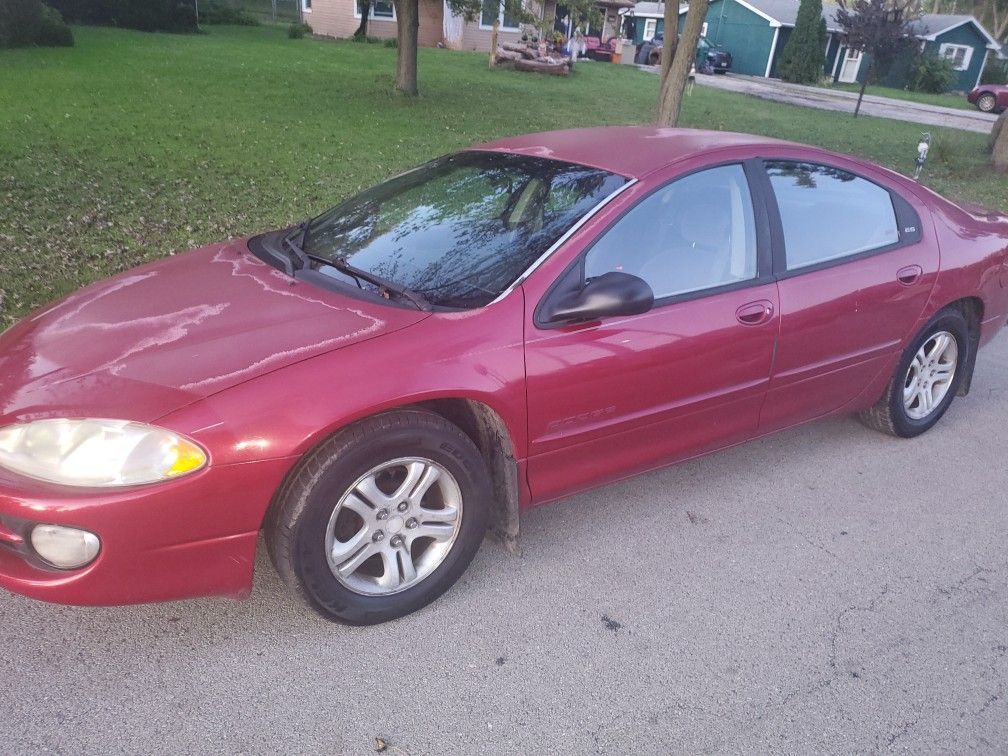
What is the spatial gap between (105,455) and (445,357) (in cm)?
103

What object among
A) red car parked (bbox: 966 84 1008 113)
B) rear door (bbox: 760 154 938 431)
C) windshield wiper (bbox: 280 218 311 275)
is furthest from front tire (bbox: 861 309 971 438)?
red car parked (bbox: 966 84 1008 113)

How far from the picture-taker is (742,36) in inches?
1628

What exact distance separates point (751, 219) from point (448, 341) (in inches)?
59.8

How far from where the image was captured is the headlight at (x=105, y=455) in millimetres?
2268

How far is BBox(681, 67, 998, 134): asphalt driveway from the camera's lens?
23625 millimetres

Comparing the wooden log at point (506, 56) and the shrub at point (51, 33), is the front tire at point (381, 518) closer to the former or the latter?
the shrub at point (51, 33)

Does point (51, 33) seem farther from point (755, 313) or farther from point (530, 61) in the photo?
point (755, 313)

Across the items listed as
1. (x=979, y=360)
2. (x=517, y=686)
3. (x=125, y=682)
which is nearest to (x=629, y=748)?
(x=517, y=686)

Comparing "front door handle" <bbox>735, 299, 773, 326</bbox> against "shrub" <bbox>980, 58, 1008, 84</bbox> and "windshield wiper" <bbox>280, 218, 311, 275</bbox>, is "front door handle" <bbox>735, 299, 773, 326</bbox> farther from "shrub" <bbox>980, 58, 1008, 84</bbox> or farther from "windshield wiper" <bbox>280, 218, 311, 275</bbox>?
"shrub" <bbox>980, 58, 1008, 84</bbox>

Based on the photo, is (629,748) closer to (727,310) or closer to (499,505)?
(499,505)

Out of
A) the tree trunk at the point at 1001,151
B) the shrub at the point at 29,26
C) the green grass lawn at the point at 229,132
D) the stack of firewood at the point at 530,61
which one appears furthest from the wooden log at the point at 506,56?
the tree trunk at the point at 1001,151

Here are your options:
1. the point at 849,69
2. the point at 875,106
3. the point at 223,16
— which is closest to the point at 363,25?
the point at 223,16

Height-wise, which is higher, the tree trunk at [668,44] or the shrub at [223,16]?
the tree trunk at [668,44]

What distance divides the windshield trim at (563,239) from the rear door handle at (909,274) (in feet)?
4.97
